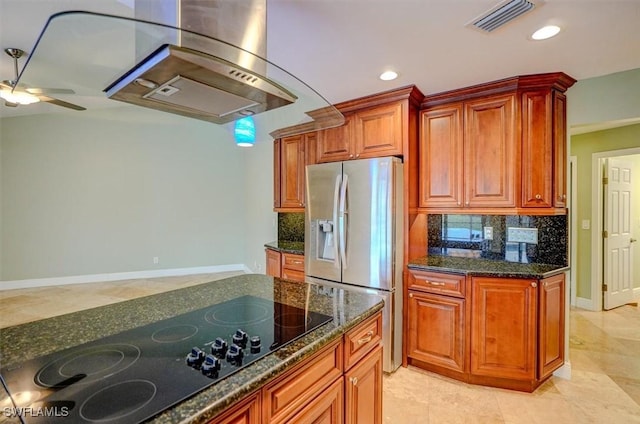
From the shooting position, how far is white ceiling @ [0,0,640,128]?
1.63 metres

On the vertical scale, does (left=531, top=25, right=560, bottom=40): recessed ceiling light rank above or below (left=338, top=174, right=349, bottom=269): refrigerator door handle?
above

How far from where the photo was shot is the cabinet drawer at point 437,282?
2447 mm

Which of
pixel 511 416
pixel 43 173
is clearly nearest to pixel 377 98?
pixel 511 416

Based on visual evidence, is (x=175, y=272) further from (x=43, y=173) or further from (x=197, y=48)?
(x=197, y=48)

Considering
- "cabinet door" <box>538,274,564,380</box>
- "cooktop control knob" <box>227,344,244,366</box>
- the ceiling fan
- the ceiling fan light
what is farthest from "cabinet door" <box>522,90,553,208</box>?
the ceiling fan light

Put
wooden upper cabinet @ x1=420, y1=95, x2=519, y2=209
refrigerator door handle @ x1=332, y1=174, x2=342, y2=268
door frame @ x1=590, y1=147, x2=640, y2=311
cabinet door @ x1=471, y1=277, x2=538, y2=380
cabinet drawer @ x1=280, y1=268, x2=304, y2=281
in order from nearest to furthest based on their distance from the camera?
1. cabinet door @ x1=471, y1=277, x2=538, y2=380
2. wooden upper cabinet @ x1=420, y1=95, x2=519, y2=209
3. refrigerator door handle @ x1=332, y1=174, x2=342, y2=268
4. cabinet drawer @ x1=280, y1=268, x2=304, y2=281
5. door frame @ x1=590, y1=147, x2=640, y2=311

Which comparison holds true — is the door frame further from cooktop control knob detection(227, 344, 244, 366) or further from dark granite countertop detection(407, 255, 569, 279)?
cooktop control knob detection(227, 344, 244, 366)

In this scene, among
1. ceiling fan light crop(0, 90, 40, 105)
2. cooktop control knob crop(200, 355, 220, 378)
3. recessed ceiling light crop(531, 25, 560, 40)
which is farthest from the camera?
ceiling fan light crop(0, 90, 40, 105)

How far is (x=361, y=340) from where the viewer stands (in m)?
1.43

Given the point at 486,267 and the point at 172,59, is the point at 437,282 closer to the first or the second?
the point at 486,267

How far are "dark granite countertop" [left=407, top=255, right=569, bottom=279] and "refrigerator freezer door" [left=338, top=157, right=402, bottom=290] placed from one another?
271 millimetres

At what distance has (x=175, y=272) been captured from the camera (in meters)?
6.19

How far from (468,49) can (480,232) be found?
1.60m

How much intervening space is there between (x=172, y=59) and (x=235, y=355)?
902 millimetres
